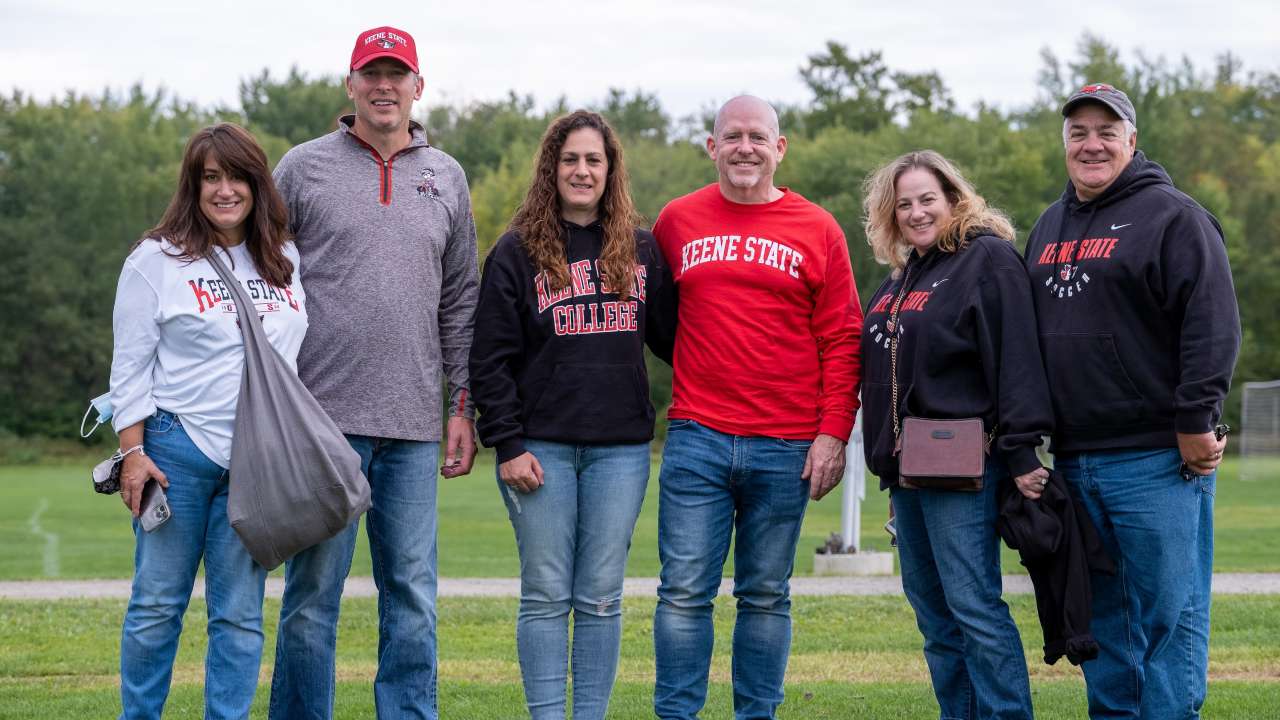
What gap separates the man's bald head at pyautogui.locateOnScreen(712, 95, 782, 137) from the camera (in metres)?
5.16

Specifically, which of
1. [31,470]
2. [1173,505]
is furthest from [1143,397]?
[31,470]

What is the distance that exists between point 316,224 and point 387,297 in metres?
0.37

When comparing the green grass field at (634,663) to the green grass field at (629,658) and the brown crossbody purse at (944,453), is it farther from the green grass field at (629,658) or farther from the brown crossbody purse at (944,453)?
the brown crossbody purse at (944,453)

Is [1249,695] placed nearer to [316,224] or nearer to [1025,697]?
[1025,697]

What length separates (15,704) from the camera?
6848mm

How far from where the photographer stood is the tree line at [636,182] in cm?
5169

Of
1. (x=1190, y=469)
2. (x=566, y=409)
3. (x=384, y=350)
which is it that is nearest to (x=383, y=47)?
(x=384, y=350)

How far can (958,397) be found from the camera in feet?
15.8

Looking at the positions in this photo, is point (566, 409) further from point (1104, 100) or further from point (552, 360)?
point (1104, 100)

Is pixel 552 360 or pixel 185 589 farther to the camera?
pixel 552 360

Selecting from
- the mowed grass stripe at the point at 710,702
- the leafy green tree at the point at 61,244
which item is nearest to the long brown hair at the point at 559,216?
the mowed grass stripe at the point at 710,702

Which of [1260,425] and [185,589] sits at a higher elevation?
[185,589]

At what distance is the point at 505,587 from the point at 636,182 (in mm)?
43334

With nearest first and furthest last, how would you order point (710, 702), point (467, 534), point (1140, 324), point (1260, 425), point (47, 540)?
point (1140, 324) → point (710, 702) → point (47, 540) → point (467, 534) → point (1260, 425)
